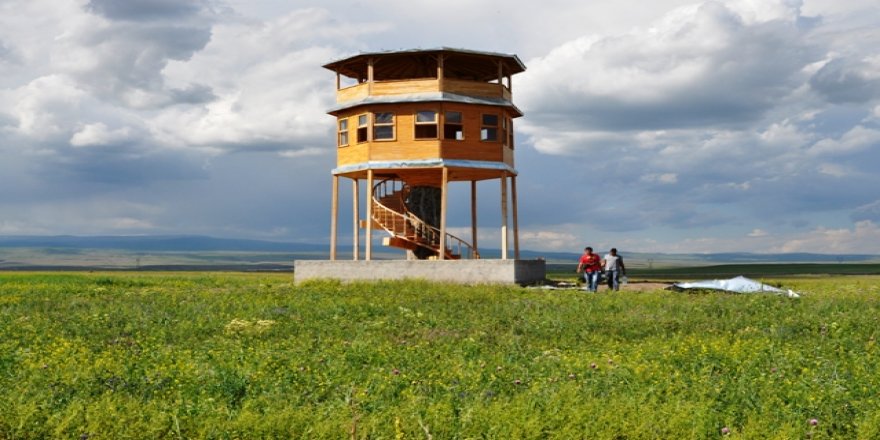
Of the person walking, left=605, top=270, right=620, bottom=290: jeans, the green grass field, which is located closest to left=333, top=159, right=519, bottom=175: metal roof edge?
the person walking

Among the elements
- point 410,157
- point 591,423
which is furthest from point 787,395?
point 410,157

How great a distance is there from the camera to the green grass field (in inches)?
407

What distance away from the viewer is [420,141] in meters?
38.1

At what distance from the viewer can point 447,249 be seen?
4066 cm

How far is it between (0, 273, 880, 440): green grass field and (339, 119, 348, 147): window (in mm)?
17022

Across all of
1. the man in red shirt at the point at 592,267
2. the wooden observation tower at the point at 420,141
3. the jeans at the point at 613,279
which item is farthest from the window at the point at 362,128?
the jeans at the point at 613,279

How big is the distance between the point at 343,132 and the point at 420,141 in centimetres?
476

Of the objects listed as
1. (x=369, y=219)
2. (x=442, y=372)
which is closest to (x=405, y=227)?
(x=369, y=219)

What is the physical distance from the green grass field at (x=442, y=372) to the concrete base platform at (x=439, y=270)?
11.0 m

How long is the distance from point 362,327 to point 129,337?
523 cm

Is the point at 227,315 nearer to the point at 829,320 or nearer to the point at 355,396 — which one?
the point at 355,396

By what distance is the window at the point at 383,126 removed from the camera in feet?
127

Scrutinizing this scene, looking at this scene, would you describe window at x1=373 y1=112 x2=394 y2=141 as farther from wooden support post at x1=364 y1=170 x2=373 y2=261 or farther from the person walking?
the person walking

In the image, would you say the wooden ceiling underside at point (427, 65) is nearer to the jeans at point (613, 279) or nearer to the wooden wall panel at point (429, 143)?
the wooden wall panel at point (429, 143)
